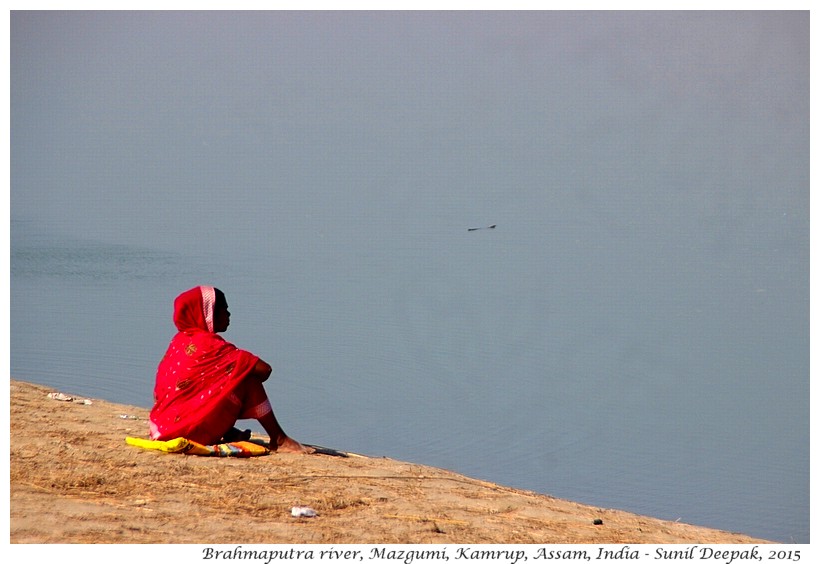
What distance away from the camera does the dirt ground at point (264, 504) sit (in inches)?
147

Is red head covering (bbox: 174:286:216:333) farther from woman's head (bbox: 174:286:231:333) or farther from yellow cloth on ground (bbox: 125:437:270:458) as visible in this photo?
yellow cloth on ground (bbox: 125:437:270:458)

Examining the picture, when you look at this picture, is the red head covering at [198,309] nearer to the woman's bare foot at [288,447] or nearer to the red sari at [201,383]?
the red sari at [201,383]

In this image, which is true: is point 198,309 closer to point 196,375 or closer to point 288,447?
point 196,375

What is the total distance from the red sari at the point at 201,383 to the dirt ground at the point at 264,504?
181 mm

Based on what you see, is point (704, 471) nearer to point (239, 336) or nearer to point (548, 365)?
point (548, 365)

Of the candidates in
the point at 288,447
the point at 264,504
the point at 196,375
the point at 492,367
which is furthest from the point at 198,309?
the point at 492,367

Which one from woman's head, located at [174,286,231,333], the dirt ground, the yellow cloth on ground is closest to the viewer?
the dirt ground

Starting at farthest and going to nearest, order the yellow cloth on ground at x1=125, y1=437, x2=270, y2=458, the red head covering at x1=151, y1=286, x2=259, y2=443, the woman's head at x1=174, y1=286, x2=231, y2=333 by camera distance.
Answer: the woman's head at x1=174, y1=286, x2=231, y2=333, the red head covering at x1=151, y1=286, x2=259, y2=443, the yellow cloth on ground at x1=125, y1=437, x2=270, y2=458

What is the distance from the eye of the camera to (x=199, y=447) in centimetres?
485

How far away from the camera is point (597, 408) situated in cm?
908

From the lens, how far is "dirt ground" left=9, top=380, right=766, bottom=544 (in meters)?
3.74

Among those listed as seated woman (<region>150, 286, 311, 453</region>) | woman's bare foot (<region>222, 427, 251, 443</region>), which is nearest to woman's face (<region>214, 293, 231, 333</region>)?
seated woman (<region>150, 286, 311, 453</region>)

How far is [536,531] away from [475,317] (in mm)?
8270

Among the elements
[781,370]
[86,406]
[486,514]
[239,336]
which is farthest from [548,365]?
[486,514]
